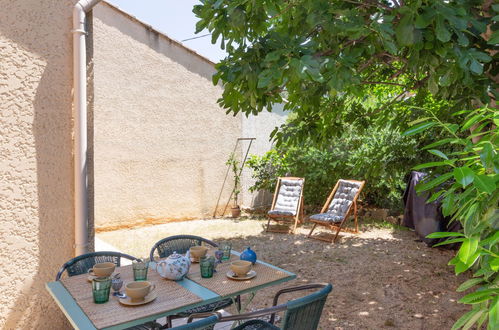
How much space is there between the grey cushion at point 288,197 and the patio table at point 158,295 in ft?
16.3

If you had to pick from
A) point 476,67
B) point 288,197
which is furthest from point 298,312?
point 288,197

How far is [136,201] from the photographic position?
7.75 metres

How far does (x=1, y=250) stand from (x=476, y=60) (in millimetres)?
3439

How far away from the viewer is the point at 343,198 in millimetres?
7258

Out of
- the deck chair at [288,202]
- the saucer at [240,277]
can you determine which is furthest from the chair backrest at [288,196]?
the saucer at [240,277]

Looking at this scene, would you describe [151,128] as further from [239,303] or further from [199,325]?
[199,325]

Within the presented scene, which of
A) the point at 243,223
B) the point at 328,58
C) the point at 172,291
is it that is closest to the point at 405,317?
the point at 172,291

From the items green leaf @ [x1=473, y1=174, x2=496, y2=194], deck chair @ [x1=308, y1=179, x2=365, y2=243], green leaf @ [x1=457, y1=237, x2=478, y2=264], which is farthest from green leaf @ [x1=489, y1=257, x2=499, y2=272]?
deck chair @ [x1=308, y1=179, x2=365, y2=243]

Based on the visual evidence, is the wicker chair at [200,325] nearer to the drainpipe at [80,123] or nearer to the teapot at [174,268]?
the teapot at [174,268]

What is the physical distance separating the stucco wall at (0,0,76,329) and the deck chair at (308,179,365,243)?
15.0 feet

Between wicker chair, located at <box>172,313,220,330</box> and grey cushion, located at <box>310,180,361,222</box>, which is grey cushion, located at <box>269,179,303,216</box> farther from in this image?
wicker chair, located at <box>172,313,220,330</box>

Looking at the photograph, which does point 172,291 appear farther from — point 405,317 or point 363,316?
point 405,317

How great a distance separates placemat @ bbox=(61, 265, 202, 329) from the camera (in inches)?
68.7

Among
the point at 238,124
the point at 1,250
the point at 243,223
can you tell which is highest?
the point at 238,124
